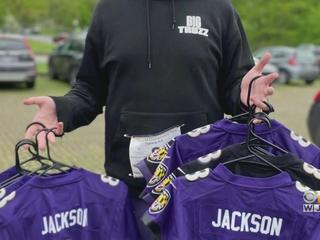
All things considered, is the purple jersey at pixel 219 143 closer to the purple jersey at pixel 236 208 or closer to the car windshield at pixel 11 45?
the purple jersey at pixel 236 208

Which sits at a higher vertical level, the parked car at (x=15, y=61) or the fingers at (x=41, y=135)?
the fingers at (x=41, y=135)

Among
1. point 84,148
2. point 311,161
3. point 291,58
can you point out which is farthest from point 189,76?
point 291,58

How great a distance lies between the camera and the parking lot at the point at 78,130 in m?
8.39

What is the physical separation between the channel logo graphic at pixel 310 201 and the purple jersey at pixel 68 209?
0.64m

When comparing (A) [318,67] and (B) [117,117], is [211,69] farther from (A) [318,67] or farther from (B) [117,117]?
(A) [318,67]

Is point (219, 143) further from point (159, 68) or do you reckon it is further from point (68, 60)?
point (68, 60)

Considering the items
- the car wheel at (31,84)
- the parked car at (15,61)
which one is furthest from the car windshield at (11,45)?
the car wheel at (31,84)

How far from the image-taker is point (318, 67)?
22.5m

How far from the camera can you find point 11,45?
15883 millimetres

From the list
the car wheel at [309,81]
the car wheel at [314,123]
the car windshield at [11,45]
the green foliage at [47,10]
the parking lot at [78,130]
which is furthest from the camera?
the green foliage at [47,10]

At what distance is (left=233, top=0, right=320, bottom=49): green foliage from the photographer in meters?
29.3

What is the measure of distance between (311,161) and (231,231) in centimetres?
47

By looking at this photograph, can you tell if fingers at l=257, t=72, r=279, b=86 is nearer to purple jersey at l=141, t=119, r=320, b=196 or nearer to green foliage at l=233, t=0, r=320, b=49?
purple jersey at l=141, t=119, r=320, b=196

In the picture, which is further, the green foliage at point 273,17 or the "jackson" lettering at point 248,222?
the green foliage at point 273,17
